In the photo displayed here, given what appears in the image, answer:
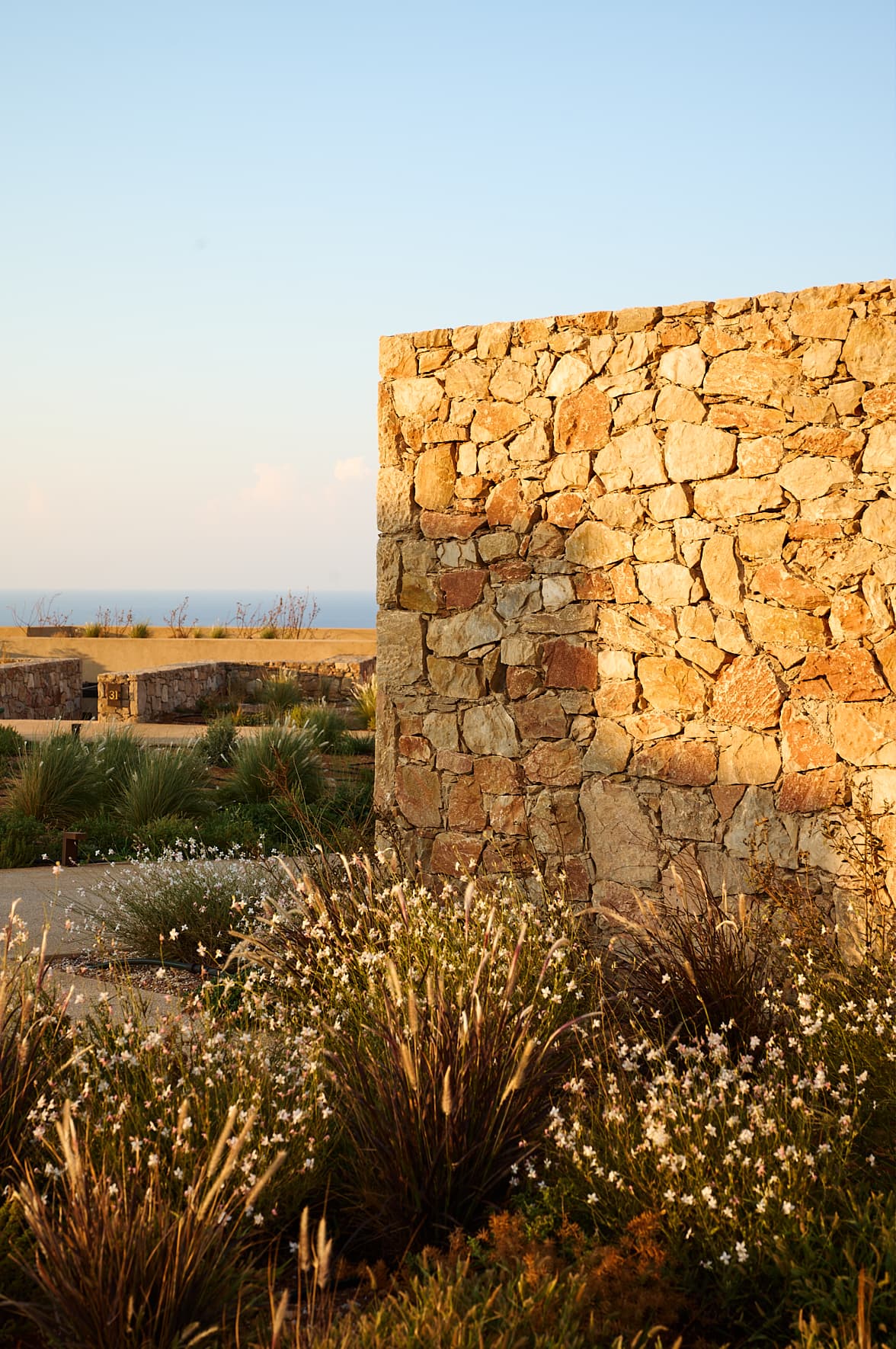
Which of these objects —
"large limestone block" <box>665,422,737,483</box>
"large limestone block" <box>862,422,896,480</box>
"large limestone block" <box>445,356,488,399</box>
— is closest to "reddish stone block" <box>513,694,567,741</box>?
"large limestone block" <box>665,422,737,483</box>

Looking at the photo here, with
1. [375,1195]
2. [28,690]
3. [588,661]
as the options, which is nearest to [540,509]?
[588,661]

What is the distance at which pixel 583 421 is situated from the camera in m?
5.93

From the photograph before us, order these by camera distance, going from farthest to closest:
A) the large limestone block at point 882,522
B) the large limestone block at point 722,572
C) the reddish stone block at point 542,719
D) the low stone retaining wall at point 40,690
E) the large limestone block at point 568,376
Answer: the low stone retaining wall at point 40,690 < the reddish stone block at point 542,719 < the large limestone block at point 568,376 < the large limestone block at point 722,572 < the large limestone block at point 882,522

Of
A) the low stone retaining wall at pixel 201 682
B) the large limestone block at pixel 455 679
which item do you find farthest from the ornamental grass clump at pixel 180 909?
the low stone retaining wall at pixel 201 682

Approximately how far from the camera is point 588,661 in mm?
5938

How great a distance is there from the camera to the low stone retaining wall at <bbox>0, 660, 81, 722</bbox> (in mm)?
16375

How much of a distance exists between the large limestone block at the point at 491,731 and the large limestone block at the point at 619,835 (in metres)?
0.47

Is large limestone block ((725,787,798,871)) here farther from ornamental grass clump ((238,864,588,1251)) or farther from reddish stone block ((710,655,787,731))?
ornamental grass clump ((238,864,588,1251))

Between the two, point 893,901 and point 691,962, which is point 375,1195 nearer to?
point 691,962

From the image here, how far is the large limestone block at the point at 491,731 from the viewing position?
20.2ft

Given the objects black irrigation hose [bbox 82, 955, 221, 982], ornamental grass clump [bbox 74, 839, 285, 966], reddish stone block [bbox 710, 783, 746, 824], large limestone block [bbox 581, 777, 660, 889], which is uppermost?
reddish stone block [bbox 710, 783, 746, 824]

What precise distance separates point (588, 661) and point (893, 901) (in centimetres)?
181

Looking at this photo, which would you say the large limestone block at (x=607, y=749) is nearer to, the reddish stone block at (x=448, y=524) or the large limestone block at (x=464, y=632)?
the large limestone block at (x=464, y=632)

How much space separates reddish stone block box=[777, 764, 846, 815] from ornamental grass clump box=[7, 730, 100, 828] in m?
6.17
